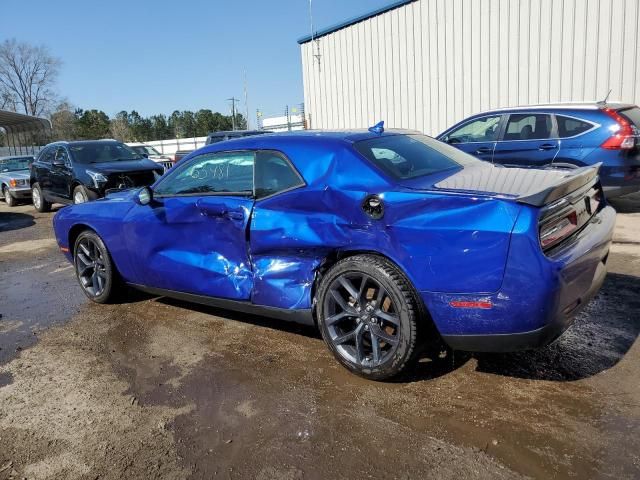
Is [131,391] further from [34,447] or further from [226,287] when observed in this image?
[226,287]

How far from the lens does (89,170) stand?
1040 centimetres

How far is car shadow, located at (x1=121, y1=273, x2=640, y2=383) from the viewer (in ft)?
10.6

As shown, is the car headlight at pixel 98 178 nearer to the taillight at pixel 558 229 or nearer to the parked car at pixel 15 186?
the parked car at pixel 15 186

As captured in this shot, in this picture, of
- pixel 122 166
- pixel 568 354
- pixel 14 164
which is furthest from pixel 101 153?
pixel 568 354

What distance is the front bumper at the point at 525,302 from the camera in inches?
101

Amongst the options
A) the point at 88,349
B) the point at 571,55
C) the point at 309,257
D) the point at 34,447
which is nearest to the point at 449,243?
the point at 309,257

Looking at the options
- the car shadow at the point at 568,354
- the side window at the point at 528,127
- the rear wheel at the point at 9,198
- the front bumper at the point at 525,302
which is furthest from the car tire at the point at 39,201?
the front bumper at the point at 525,302

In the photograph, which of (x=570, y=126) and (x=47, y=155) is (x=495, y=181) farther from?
(x=47, y=155)

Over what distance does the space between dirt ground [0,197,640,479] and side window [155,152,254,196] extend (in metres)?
1.17

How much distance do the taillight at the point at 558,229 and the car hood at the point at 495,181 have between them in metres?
0.20

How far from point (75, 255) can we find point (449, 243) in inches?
160

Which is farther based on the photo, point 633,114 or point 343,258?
point 633,114

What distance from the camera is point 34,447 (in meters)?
2.80

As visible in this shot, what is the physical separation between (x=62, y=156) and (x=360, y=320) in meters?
10.3
